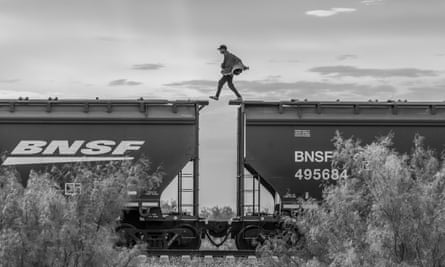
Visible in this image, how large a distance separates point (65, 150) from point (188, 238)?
144 inches

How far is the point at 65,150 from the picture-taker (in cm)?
1805

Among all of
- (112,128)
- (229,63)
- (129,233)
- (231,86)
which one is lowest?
(129,233)

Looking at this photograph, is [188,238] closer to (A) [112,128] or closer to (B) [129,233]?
(B) [129,233]

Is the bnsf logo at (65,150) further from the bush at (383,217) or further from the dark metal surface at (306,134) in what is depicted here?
the bush at (383,217)

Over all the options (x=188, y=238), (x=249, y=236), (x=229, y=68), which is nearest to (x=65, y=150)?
(x=188, y=238)

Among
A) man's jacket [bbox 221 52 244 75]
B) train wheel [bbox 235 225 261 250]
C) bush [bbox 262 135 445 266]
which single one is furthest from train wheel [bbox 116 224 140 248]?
bush [bbox 262 135 445 266]

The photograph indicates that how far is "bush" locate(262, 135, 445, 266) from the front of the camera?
11789 mm

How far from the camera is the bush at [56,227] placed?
38.8 feet

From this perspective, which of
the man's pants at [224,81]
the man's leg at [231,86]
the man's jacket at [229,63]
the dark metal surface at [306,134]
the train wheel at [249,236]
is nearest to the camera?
the dark metal surface at [306,134]

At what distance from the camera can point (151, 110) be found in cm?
1844

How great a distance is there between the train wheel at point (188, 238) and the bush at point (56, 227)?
5.98m

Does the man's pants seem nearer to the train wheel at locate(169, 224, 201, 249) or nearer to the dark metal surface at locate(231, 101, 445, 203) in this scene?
the dark metal surface at locate(231, 101, 445, 203)

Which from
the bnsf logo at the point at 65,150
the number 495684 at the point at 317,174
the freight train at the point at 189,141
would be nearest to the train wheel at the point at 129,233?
the freight train at the point at 189,141

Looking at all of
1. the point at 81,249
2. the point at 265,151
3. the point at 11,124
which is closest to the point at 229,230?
the point at 265,151
